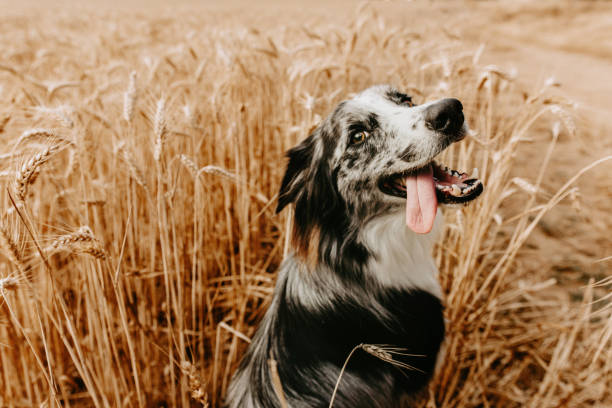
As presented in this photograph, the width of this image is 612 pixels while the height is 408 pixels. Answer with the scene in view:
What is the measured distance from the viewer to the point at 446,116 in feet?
5.35

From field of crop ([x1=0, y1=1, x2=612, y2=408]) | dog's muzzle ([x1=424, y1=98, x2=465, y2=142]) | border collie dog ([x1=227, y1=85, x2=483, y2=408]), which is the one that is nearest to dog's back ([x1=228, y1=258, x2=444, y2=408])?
border collie dog ([x1=227, y1=85, x2=483, y2=408])

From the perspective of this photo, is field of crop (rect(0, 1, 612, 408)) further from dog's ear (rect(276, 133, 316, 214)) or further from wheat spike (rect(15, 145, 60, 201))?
dog's ear (rect(276, 133, 316, 214))

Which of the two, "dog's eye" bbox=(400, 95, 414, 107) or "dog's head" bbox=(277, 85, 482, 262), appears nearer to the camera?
"dog's head" bbox=(277, 85, 482, 262)

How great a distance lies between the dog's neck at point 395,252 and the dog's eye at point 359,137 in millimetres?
384

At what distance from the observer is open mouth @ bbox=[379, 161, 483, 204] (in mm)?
1627

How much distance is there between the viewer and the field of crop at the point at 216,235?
1.55 m

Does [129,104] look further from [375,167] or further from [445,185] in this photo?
[445,185]

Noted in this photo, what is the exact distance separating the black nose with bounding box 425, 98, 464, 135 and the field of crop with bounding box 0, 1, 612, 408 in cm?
26

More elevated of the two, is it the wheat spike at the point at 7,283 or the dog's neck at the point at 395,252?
the wheat spike at the point at 7,283

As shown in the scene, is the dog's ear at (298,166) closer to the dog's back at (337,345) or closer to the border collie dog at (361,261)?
the border collie dog at (361,261)

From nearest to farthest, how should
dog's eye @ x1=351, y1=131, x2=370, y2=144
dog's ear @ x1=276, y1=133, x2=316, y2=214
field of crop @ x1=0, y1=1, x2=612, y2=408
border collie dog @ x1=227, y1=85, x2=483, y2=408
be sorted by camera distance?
field of crop @ x1=0, y1=1, x2=612, y2=408 → border collie dog @ x1=227, y1=85, x2=483, y2=408 → dog's eye @ x1=351, y1=131, x2=370, y2=144 → dog's ear @ x1=276, y1=133, x2=316, y2=214

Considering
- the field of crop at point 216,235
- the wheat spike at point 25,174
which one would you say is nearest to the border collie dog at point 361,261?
the field of crop at point 216,235

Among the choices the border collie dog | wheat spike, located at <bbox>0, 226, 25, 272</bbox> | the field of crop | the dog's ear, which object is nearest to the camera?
wheat spike, located at <bbox>0, 226, 25, 272</bbox>

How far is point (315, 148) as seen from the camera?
2012 mm
